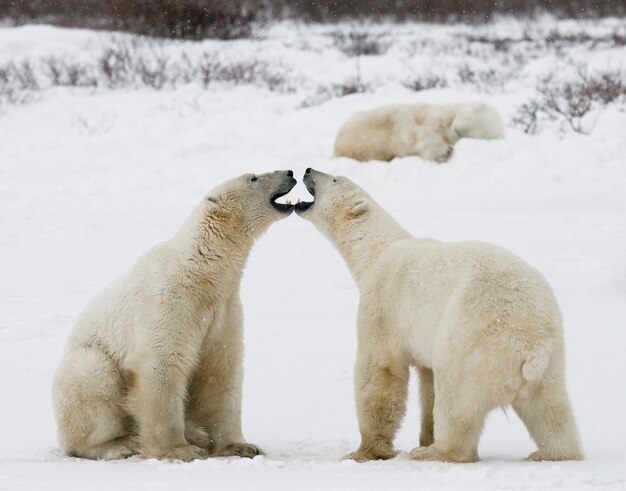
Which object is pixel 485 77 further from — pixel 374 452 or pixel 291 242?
pixel 374 452

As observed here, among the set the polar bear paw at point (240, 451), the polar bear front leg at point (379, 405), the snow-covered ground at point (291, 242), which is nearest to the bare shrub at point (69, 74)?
the snow-covered ground at point (291, 242)

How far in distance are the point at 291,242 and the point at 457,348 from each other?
4.82 metres

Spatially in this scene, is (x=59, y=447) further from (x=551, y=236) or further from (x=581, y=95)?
(x=581, y=95)

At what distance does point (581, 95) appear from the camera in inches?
496

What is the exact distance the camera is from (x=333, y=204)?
4.34m

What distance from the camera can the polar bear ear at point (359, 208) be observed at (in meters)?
4.23

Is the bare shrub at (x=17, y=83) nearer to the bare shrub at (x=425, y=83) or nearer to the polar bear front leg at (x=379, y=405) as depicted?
the bare shrub at (x=425, y=83)

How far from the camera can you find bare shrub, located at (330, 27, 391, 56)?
63.2 feet

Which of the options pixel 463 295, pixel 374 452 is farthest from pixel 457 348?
pixel 374 452

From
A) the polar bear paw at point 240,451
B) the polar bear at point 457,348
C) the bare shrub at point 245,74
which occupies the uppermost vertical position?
the bare shrub at point 245,74

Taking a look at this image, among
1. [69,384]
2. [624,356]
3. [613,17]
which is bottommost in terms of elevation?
[624,356]

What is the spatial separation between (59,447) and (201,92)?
1223 cm

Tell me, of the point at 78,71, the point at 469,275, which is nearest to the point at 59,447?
the point at 469,275

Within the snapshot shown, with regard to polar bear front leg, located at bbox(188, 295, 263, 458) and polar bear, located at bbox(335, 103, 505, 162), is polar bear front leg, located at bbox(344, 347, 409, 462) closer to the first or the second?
polar bear front leg, located at bbox(188, 295, 263, 458)
